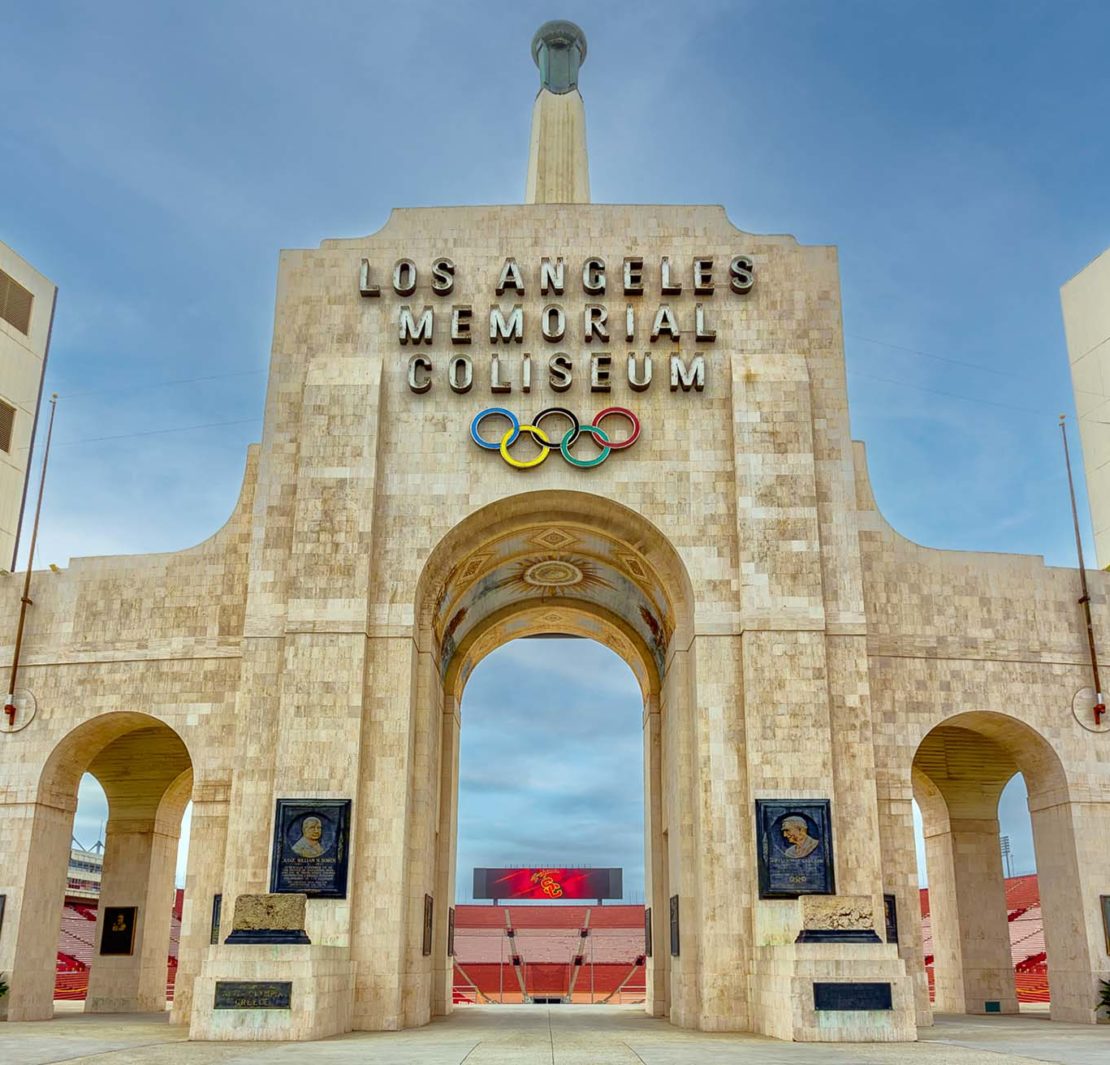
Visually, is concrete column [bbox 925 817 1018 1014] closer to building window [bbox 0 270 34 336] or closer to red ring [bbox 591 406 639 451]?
red ring [bbox 591 406 639 451]

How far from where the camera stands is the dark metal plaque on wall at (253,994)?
1844 cm

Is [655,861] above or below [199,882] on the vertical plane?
above

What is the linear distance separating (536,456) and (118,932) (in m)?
18.9

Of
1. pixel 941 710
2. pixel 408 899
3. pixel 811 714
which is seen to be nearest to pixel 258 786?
pixel 408 899

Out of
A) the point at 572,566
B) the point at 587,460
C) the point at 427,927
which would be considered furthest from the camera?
the point at 572,566

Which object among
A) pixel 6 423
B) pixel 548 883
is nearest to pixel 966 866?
pixel 6 423

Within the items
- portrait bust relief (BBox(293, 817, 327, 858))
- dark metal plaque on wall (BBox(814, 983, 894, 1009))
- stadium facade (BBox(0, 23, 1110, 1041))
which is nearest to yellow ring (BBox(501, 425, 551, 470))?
stadium facade (BBox(0, 23, 1110, 1041))

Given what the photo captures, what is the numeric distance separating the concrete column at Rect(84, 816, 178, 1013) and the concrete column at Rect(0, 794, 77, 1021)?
6.73 m

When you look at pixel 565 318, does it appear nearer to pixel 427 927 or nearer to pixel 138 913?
pixel 427 927

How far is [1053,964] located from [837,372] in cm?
1412

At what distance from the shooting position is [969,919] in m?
31.8

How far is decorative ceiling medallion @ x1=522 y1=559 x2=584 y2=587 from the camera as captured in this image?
30141 millimetres

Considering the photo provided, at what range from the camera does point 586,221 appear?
92.6 feet

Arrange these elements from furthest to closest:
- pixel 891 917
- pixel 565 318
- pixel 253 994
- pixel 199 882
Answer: pixel 565 318, pixel 199 882, pixel 891 917, pixel 253 994
